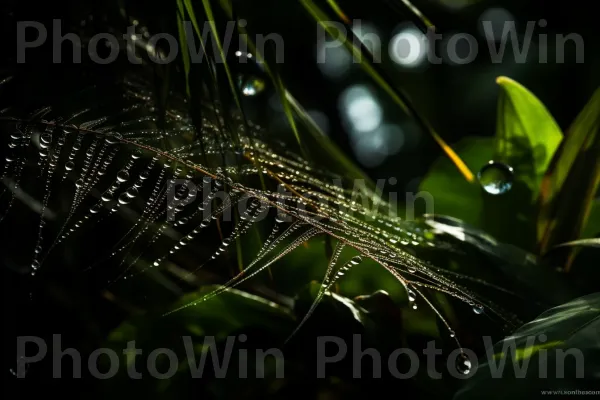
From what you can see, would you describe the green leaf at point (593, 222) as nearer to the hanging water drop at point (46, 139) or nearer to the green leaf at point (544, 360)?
the green leaf at point (544, 360)

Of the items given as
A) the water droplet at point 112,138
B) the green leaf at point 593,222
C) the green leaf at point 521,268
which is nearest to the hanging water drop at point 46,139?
the water droplet at point 112,138

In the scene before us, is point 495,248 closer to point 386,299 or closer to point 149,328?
point 386,299

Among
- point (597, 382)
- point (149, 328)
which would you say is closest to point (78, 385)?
point (149, 328)

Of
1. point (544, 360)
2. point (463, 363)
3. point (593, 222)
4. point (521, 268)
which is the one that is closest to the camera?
point (544, 360)

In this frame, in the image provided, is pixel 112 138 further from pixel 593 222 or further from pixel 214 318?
pixel 593 222
